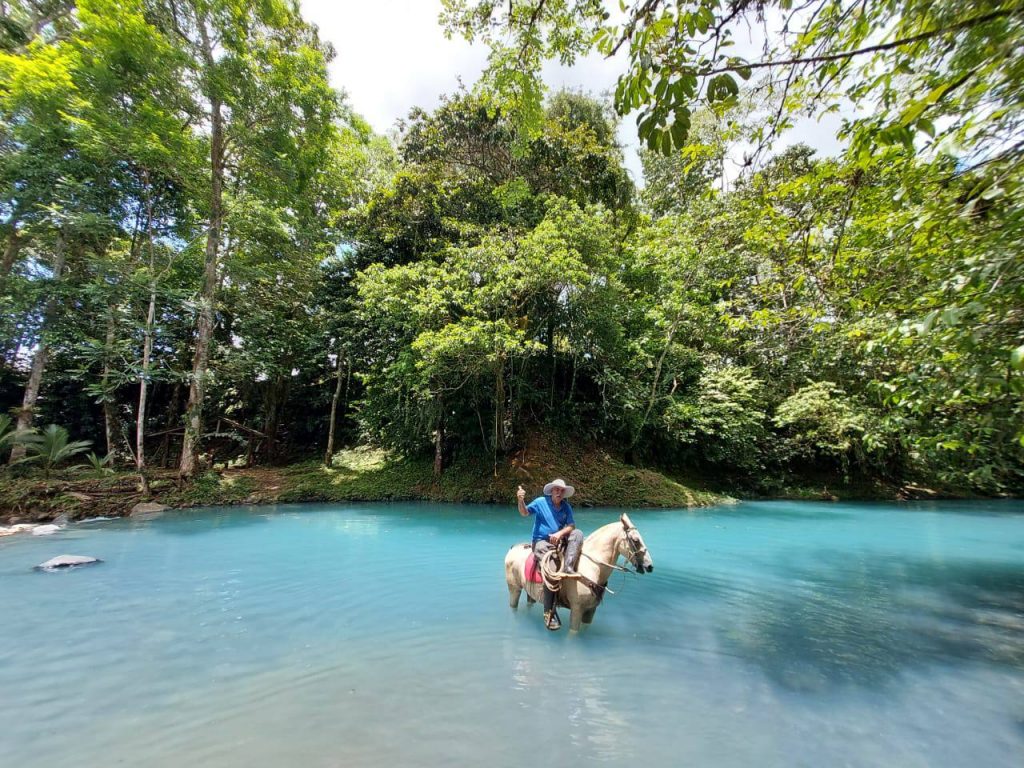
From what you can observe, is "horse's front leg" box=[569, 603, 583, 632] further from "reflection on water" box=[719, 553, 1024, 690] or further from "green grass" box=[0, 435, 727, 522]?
"green grass" box=[0, 435, 727, 522]

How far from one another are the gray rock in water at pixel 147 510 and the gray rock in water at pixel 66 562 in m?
5.56

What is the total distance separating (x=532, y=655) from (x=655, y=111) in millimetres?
4714

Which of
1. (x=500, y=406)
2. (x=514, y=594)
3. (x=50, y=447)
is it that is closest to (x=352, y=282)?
(x=500, y=406)

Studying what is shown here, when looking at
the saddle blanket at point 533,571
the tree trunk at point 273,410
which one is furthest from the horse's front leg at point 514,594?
the tree trunk at point 273,410

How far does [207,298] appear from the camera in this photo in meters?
15.7

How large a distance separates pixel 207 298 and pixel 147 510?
23.5 ft

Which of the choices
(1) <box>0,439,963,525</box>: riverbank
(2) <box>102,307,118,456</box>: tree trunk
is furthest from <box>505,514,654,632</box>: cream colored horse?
(2) <box>102,307,118,456</box>: tree trunk

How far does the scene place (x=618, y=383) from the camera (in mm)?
16766

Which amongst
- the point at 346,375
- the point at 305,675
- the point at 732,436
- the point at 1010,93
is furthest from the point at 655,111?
the point at 346,375

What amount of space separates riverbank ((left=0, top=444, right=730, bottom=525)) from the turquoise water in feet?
19.6

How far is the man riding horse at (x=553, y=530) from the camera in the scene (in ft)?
16.4

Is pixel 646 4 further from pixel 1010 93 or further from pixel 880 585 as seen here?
pixel 880 585

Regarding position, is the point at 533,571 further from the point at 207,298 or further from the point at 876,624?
the point at 207,298

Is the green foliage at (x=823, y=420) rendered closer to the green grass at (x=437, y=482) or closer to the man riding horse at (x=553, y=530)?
the green grass at (x=437, y=482)
